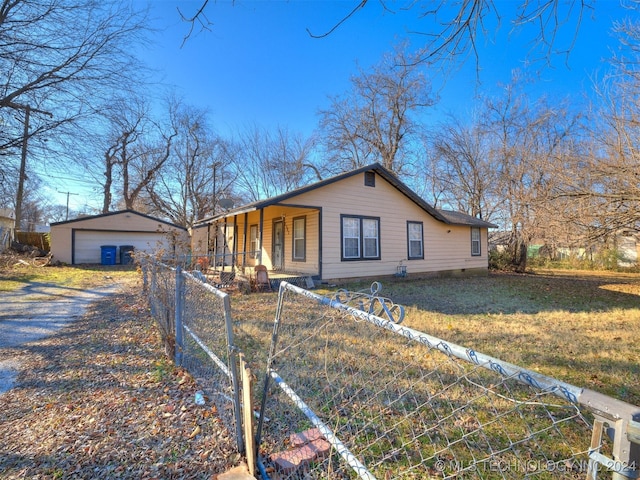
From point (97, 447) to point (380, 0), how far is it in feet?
13.8

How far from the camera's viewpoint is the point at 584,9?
2.68m

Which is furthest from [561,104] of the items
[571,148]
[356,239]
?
[356,239]

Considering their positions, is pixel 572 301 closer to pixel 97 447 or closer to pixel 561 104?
pixel 561 104

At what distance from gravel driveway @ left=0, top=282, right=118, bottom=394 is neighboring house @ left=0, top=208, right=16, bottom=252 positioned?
16.0m

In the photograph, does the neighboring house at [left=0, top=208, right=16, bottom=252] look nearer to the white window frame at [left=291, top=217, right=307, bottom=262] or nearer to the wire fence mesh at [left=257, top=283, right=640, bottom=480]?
the white window frame at [left=291, top=217, right=307, bottom=262]

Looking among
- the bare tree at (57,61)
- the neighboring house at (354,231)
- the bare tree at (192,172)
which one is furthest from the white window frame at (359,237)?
the bare tree at (192,172)

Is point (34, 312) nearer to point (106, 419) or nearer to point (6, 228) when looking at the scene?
point (106, 419)

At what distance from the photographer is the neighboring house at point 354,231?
1118cm

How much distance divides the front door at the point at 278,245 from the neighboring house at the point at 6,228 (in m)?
18.8

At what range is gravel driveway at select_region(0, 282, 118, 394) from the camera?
4.99 m

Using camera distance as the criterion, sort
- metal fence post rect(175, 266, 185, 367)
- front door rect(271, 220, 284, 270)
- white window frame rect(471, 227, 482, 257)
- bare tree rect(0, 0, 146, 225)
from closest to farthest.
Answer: metal fence post rect(175, 266, 185, 367), bare tree rect(0, 0, 146, 225), front door rect(271, 220, 284, 270), white window frame rect(471, 227, 482, 257)

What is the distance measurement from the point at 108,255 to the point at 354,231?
1457 centimetres

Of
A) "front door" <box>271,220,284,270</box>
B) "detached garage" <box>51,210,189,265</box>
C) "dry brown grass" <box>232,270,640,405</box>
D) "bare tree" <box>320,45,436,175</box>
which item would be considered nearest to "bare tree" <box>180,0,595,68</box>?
"dry brown grass" <box>232,270,640,405</box>

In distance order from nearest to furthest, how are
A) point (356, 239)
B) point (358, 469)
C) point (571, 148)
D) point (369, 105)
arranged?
point (358, 469), point (571, 148), point (356, 239), point (369, 105)
